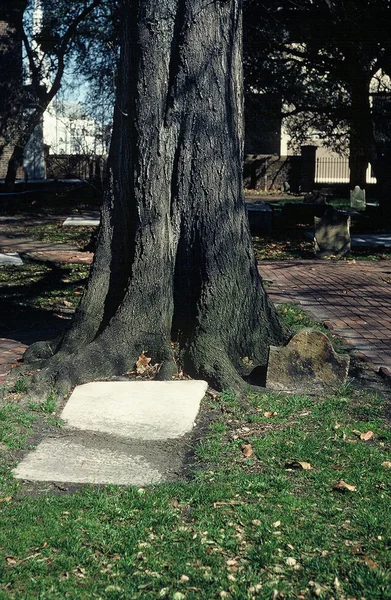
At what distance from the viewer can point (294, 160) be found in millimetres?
38500

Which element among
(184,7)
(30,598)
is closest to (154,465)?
(30,598)

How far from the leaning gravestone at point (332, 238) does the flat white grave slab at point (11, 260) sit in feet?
16.8

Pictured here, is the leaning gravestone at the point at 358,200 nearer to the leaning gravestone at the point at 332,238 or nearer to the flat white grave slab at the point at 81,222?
the flat white grave slab at the point at 81,222

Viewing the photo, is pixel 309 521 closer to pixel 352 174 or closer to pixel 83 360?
pixel 83 360

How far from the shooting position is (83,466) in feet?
16.7

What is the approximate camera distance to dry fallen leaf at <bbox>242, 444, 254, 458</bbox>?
5309 mm

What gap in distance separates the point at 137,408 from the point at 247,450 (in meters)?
1.02

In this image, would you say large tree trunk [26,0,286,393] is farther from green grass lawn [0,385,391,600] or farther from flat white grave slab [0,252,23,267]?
flat white grave slab [0,252,23,267]

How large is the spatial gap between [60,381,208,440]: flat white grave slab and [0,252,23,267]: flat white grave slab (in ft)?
25.0

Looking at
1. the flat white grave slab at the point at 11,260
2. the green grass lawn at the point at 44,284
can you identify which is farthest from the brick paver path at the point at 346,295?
the flat white grave slab at the point at 11,260

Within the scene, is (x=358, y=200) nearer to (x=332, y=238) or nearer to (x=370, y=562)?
(x=332, y=238)

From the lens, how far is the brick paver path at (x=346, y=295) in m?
8.45

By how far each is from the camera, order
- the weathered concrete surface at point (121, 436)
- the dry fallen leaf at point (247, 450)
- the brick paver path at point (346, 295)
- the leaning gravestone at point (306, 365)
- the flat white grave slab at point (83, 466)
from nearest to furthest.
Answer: the flat white grave slab at point (83, 466) → the weathered concrete surface at point (121, 436) → the dry fallen leaf at point (247, 450) → the leaning gravestone at point (306, 365) → the brick paver path at point (346, 295)

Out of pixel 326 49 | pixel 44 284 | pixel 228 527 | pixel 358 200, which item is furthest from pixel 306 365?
pixel 358 200
